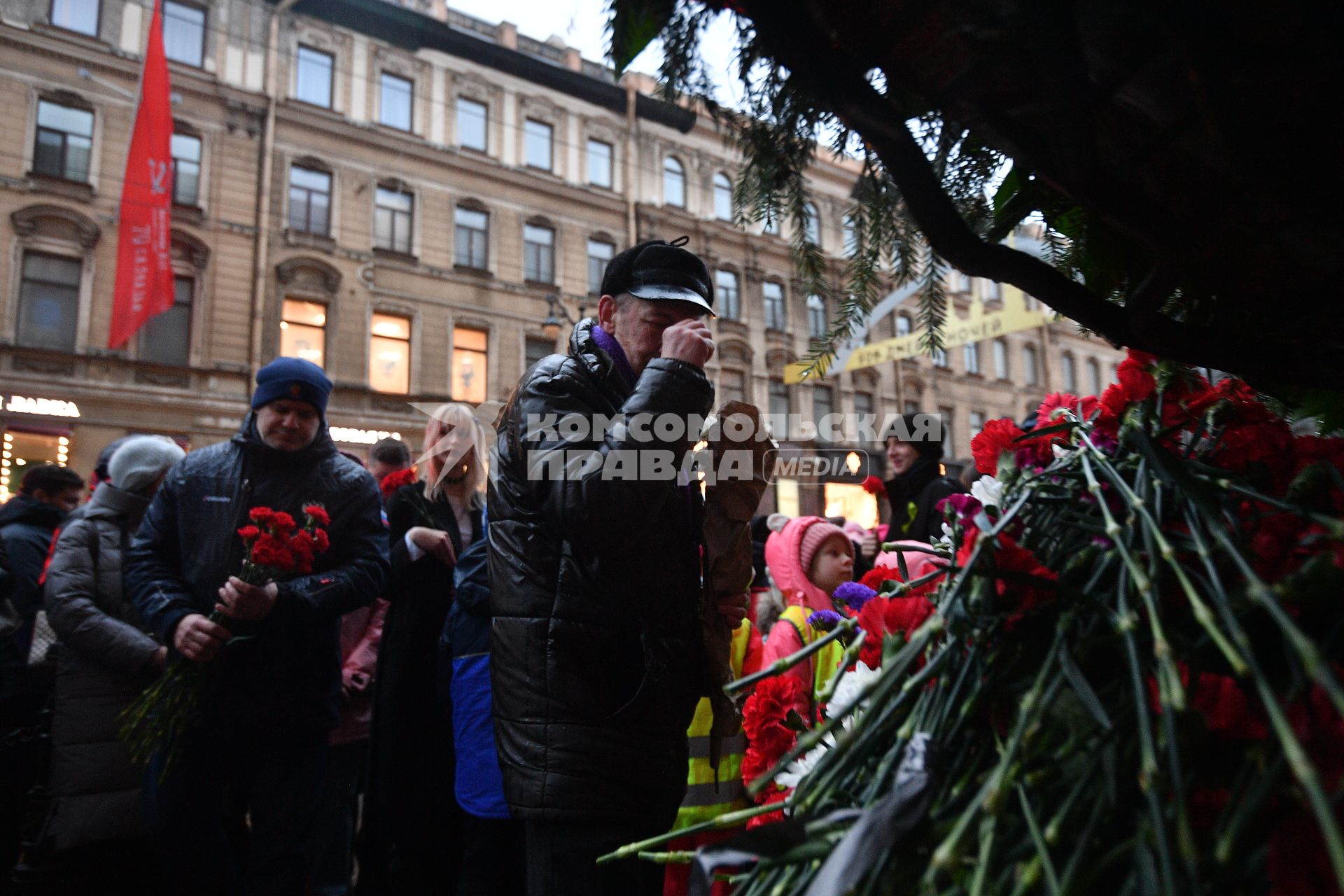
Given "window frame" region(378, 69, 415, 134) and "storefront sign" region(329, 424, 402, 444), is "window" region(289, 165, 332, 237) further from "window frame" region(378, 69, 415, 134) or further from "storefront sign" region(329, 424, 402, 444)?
"storefront sign" region(329, 424, 402, 444)

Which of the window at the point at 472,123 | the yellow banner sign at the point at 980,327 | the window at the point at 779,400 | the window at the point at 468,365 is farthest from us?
the window at the point at 779,400

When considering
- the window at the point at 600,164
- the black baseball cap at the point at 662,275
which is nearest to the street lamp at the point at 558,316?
the window at the point at 600,164

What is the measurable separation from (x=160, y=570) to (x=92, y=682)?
32.4 inches

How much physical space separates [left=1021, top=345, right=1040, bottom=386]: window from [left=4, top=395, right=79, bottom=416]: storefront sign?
76.8ft

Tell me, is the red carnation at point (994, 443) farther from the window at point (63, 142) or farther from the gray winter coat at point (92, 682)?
the window at point (63, 142)

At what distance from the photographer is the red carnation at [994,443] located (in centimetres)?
103

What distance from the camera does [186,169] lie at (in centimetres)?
1473

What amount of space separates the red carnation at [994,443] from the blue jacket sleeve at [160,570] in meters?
2.36

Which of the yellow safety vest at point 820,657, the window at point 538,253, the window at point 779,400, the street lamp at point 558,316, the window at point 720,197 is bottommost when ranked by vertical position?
the yellow safety vest at point 820,657

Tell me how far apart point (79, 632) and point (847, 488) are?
1898 cm

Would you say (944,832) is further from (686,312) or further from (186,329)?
(186,329)

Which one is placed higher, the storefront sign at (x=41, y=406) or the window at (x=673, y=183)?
the window at (x=673, y=183)

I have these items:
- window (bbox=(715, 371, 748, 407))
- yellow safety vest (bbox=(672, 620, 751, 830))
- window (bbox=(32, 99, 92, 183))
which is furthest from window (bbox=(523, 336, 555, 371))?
yellow safety vest (bbox=(672, 620, 751, 830))

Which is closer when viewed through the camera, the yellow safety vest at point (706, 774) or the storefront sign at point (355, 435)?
the yellow safety vest at point (706, 774)
